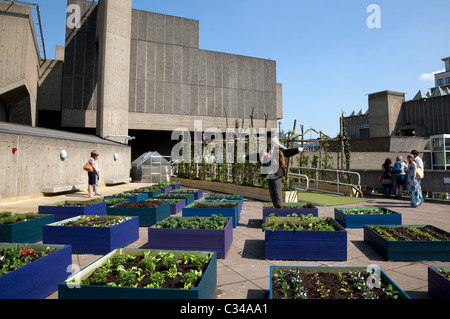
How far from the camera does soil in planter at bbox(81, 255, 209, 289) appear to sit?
2.94 metres

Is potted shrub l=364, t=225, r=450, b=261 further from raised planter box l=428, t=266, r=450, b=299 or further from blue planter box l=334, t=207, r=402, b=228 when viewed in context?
blue planter box l=334, t=207, r=402, b=228

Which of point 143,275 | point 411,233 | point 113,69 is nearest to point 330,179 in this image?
point 411,233

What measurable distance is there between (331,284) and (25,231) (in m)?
5.58

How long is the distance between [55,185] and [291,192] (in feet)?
34.2

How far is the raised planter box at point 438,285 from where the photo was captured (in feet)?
9.59

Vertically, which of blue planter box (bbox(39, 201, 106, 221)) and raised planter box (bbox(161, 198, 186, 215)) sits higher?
blue planter box (bbox(39, 201, 106, 221))

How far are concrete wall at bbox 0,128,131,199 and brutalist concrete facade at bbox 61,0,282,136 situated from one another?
10.1m

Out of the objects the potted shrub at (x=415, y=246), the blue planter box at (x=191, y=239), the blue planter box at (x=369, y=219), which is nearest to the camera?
the potted shrub at (x=415, y=246)

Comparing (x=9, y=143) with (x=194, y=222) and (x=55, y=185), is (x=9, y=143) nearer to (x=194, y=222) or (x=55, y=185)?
(x=55, y=185)

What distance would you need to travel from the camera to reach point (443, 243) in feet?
Result: 14.5

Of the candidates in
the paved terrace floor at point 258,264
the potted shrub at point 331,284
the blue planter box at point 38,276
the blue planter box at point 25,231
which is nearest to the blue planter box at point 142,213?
the paved terrace floor at point 258,264

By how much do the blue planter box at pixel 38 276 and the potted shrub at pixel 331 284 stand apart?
270 cm

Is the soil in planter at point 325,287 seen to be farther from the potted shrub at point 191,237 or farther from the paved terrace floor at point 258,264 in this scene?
the potted shrub at point 191,237

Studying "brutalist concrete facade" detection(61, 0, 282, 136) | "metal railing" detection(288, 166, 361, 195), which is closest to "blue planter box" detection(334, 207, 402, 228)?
"metal railing" detection(288, 166, 361, 195)
